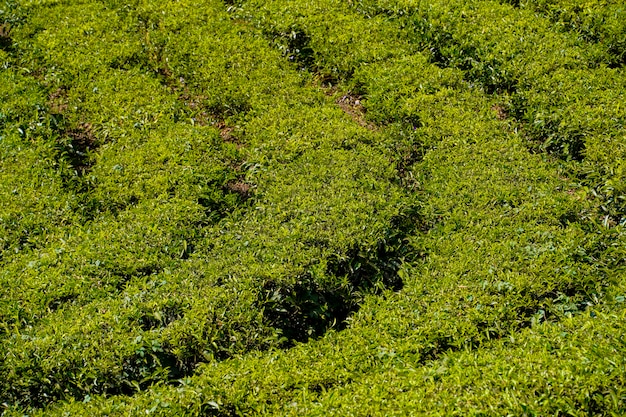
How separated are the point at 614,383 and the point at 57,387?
4.48 metres

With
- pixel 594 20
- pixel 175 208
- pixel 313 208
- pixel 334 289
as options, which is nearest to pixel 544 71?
pixel 594 20

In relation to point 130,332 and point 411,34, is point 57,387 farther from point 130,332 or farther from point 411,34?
point 411,34

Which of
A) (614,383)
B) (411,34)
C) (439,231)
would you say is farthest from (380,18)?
(614,383)

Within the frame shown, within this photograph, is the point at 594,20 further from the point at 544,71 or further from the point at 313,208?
the point at 313,208

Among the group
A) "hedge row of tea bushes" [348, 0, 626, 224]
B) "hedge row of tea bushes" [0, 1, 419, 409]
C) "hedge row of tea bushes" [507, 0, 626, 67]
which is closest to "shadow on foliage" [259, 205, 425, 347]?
"hedge row of tea bushes" [0, 1, 419, 409]

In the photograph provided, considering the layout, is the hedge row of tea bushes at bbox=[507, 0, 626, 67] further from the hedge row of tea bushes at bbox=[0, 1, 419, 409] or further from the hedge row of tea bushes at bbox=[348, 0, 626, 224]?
the hedge row of tea bushes at bbox=[0, 1, 419, 409]

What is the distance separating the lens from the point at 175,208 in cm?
779

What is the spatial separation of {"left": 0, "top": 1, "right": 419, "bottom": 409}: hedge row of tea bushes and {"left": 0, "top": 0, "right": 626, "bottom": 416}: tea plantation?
0.03 meters

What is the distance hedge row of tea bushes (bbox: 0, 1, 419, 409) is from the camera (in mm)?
6316

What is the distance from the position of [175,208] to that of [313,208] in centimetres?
154

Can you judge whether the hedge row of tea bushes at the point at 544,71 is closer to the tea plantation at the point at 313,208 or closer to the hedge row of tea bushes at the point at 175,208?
the tea plantation at the point at 313,208

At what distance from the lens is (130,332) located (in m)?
6.29

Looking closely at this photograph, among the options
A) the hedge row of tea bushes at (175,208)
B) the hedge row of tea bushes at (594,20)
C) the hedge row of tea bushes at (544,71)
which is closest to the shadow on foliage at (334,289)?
the hedge row of tea bushes at (175,208)

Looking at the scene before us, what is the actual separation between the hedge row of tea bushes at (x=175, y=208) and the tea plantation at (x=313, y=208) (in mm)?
29
